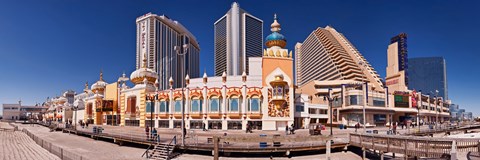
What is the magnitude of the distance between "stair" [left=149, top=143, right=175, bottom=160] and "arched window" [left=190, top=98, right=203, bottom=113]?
78.3ft

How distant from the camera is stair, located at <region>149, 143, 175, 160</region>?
80.7 feet

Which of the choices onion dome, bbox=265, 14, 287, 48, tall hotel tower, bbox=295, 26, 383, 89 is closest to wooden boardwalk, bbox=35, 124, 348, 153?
onion dome, bbox=265, 14, 287, 48

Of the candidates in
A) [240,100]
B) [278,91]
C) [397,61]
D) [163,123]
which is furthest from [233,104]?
[397,61]

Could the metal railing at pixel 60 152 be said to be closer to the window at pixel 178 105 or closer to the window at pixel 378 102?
the window at pixel 178 105

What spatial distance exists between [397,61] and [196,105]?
104 metres

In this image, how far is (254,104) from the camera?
4741cm

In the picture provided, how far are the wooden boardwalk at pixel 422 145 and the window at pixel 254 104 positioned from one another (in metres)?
22.3

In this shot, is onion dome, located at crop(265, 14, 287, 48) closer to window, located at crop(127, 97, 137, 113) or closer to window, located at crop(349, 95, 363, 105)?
window, located at crop(349, 95, 363, 105)

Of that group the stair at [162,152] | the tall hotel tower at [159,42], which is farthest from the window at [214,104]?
the tall hotel tower at [159,42]

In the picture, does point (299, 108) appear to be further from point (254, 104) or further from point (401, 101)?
point (401, 101)

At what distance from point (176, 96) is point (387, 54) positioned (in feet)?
368

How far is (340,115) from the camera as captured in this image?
73938mm

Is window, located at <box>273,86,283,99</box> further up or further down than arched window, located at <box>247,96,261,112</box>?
further up

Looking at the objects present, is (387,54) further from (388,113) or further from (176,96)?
(176,96)
